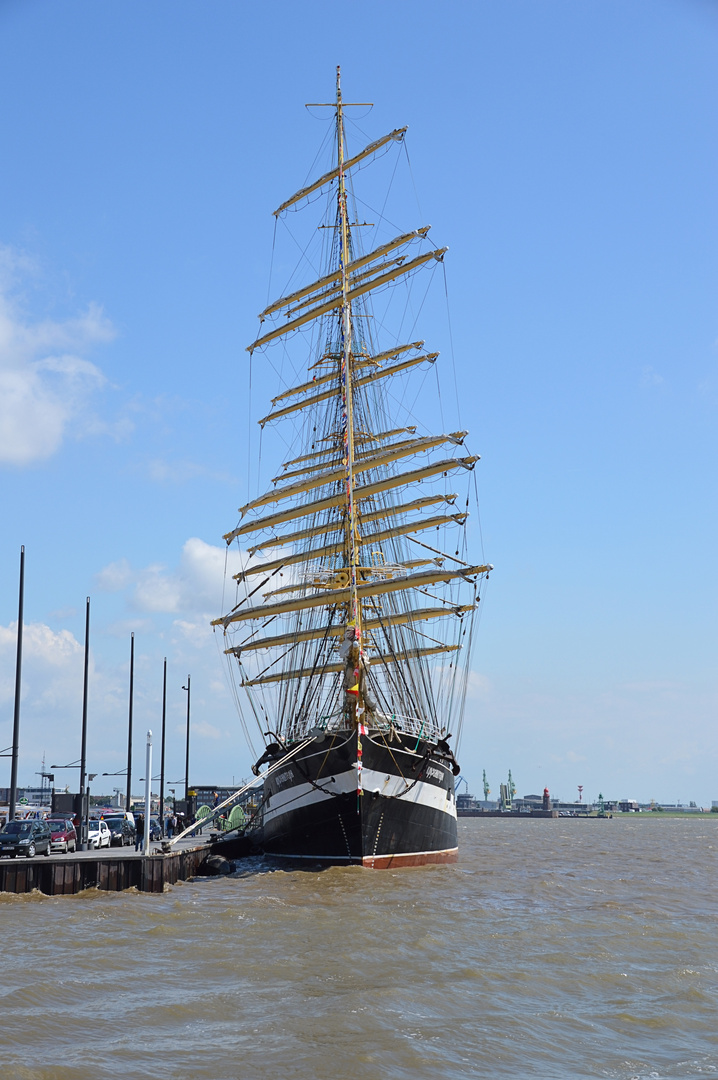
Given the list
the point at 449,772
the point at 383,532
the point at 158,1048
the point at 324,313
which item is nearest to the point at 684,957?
the point at 158,1048

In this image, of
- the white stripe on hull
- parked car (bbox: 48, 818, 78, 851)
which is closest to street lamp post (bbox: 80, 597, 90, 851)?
parked car (bbox: 48, 818, 78, 851)

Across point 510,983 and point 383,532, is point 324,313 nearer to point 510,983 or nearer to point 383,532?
point 383,532

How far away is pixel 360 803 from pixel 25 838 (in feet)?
35.1

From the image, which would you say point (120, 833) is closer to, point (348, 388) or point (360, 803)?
point (360, 803)

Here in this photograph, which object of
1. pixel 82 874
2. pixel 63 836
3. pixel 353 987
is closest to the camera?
pixel 353 987

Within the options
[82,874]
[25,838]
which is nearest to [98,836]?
[25,838]

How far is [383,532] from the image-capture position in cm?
4178

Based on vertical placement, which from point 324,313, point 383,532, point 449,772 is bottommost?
point 449,772

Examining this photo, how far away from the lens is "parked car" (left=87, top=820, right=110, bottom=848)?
37156 millimetres

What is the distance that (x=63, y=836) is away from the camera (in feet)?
112

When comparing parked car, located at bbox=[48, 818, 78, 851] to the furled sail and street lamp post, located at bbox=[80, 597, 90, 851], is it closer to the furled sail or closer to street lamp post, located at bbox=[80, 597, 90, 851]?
street lamp post, located at bbox=[80, 597, 90, 851]

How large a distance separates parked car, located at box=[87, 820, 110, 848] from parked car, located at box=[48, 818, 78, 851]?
3.31 feet

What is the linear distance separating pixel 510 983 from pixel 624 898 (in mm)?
13308

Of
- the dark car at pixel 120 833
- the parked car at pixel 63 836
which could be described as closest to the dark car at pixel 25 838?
the parked car at pixel 63 836
